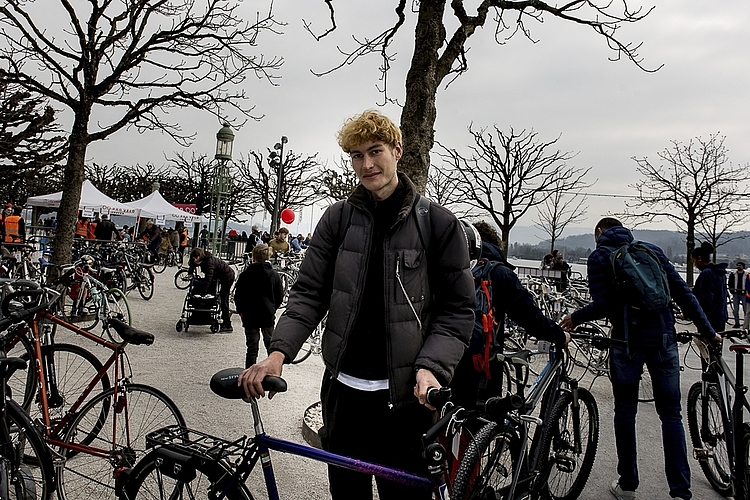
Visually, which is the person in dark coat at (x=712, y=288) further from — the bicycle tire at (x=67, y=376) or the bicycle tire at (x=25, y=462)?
the bicycle tire at (x=25, y=462)

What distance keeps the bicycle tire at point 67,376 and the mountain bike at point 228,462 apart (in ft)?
4.92

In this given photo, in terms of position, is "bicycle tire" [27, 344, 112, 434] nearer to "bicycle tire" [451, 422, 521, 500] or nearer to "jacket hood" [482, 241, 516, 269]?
"bicycle tire" [451, 422, 521, 500]

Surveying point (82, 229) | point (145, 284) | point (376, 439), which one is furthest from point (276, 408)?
point (82, 229)

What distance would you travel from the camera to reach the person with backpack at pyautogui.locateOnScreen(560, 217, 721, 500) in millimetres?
3590

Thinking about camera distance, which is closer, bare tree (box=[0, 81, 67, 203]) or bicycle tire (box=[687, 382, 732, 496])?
bicycle tire (box=[687, 382, 732, 496])

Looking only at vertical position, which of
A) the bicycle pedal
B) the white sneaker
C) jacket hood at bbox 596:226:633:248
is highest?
jacket hood at bbox 596:226:633:248

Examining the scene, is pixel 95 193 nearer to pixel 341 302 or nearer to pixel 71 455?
pixel 71 455

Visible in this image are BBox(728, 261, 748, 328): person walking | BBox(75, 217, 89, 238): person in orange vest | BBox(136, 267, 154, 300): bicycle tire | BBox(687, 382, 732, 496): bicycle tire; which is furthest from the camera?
BBox(75, 217, 89, 238): person in orange vest

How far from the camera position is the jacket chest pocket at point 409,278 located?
2.01 m

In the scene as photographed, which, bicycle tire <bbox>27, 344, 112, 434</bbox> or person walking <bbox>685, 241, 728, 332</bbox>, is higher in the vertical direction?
person walking <bbox>685, 241, 728, 332</bbox>

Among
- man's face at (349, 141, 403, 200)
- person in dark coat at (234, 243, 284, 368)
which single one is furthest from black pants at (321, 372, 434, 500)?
person in dark coat at (234, 243, 284, 368)

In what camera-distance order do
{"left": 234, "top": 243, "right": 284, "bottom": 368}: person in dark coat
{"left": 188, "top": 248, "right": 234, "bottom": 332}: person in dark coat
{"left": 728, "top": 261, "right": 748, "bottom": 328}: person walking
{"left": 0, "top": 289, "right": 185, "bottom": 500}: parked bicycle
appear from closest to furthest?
{"left": 0, "top": 289, "right": 185, "bottom": 500}: parked bicycle, {"left": 234, "top": 243, "right": 284, "bottom": 368}: person in dark coat, {"left": 188, "top": 248, "right": 234, "bottom": 332}: person in dark coat, {"left": 728, "top": 261, "right": 748, "bottom": 328}: person walking

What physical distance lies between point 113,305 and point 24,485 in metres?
6.64

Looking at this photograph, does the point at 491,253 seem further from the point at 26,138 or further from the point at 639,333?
the point at 26,138
